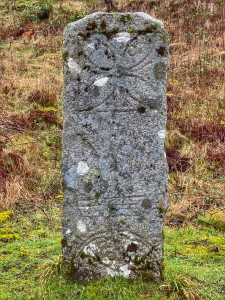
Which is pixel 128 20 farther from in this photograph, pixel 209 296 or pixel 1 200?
pixel 1 200

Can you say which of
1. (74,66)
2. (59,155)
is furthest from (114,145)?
(59,155)

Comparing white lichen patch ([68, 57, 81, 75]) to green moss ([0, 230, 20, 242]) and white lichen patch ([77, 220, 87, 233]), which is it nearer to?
white lichen patch ([77, 220, 87, 233])

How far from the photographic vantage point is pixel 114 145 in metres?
4.08

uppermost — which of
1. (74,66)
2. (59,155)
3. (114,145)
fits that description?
(74,66)

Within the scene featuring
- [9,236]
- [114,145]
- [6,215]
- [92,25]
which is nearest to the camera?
[92,25]

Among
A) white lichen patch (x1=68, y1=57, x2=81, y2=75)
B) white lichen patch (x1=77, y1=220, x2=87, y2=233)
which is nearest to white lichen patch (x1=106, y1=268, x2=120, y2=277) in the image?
white lichen patch (x1=77, y1=220, x2=87, y2=233)

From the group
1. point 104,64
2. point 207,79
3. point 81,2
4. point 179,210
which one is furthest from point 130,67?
point 81,2

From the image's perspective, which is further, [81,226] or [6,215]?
[6,215]

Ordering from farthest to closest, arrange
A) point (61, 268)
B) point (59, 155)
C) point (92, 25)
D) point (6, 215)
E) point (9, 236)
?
point (59, 155) < point (6, 215) < point (9, 236) < point (61, 268) < point (92, 25)

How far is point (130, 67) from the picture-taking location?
400cm

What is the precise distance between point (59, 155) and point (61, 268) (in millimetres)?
4154

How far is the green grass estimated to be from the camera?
405cm

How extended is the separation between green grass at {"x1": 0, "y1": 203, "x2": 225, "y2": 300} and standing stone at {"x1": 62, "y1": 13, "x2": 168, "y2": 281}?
6.1 inches

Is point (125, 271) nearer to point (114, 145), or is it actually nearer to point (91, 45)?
point (114, 145)
